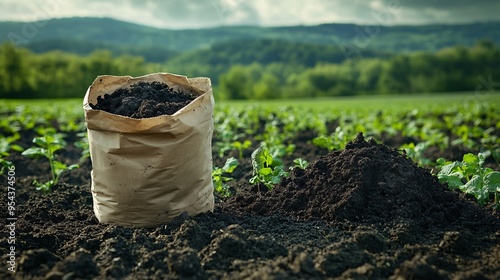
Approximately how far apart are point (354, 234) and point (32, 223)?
96.5 inches

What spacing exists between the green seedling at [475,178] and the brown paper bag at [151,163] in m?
2.01

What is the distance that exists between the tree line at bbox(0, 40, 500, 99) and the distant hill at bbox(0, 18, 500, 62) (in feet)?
19.4

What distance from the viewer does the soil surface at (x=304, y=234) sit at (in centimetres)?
275

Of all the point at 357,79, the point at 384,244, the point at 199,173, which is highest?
the point at 199,173

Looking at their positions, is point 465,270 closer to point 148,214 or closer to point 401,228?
point 401,228

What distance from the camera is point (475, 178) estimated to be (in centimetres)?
393

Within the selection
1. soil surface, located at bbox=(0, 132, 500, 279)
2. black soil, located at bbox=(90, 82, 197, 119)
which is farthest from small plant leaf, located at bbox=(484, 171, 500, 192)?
black soil, located at bbox=(90, 82, 197, 119)

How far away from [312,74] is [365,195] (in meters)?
75.2

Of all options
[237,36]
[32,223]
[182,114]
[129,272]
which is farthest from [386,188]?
[237,36]

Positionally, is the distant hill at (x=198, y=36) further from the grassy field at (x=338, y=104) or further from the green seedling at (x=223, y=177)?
the green seedling at (x=223, y=177)

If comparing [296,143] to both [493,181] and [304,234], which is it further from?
[304,234]

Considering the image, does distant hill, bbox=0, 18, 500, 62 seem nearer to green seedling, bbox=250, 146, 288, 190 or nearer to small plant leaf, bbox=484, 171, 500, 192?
green seedling, bbox=250, 146, 288, 190

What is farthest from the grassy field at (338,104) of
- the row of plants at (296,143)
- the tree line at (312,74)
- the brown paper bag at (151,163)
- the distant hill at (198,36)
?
the distant hill at (198,36)

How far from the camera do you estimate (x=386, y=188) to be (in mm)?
3801
